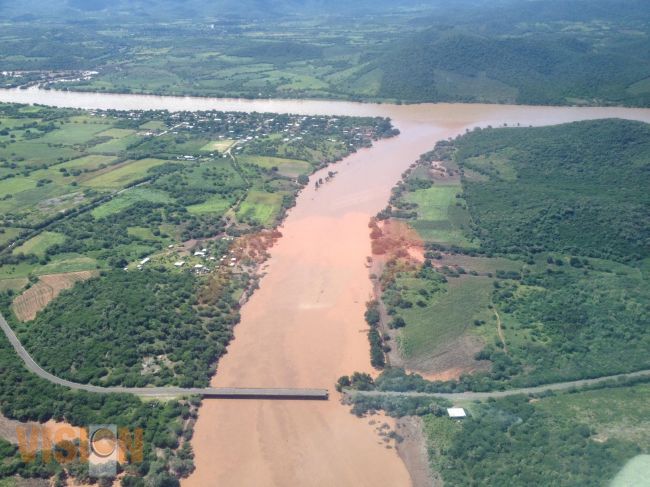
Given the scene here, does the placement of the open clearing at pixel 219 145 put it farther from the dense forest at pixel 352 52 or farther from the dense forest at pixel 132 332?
the dense forest at pixel 132 332

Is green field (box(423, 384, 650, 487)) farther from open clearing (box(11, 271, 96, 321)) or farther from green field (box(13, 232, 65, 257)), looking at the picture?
green field (box(13, 232, 65, 257))

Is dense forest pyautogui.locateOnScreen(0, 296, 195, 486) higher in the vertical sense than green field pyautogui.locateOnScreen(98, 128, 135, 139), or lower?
lower

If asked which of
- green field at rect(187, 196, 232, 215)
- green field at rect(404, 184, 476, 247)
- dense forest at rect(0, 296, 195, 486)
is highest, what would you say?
green field at rect(404, 184, 476, 247)

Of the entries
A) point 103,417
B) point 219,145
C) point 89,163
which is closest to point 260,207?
point 219,145

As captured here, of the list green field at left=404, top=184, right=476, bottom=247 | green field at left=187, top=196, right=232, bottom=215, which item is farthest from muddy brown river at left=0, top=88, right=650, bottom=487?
green field at left=187, top=196, right=232, bottom=215

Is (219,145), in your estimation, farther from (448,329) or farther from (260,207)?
(448,329)

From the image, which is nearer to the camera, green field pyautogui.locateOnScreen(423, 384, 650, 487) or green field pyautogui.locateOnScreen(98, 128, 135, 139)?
green field pyautogui.locateOnScreen(423, 384, 650, 487)

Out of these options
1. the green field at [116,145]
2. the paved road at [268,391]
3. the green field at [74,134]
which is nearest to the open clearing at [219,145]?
the green field at [116,145]

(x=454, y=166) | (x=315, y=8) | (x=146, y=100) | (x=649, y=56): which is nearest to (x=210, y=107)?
(x=146, y=100)

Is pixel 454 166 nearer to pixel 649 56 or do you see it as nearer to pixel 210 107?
pixel 210 107
